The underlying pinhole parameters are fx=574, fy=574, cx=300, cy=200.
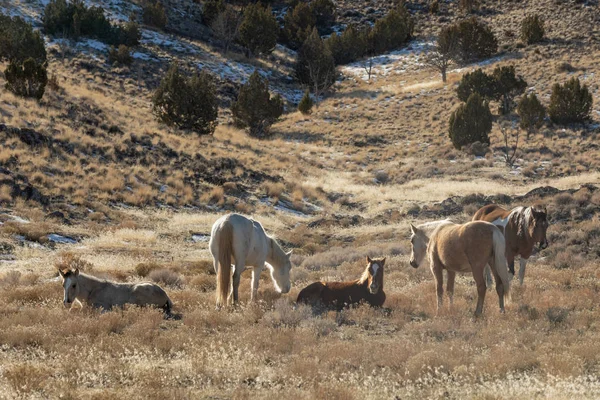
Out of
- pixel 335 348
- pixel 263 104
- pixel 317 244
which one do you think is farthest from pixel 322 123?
pixel 335 348

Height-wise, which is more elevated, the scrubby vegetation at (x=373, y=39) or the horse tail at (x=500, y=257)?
the scrubby vegetation at (x=373, y=39)

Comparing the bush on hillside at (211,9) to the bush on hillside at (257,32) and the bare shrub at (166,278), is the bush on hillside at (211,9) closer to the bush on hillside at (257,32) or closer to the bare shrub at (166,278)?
the bush on hillside at (257,32)

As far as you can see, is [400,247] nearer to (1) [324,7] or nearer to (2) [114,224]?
(2) [114,224]

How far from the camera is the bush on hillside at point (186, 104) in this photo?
46969mm

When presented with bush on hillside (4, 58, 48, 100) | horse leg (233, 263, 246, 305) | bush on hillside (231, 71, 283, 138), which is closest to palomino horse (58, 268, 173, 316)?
horse leg (233, 263, 246, 305)

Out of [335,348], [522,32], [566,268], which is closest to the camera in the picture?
[335,348]

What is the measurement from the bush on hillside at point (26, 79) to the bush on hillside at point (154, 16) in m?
46.4

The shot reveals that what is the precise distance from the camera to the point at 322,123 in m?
61.8

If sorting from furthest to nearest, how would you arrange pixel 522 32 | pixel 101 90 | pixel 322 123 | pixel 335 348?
pixel 522 32, pixel 322 123, pixel 101 90, pixel 335 348

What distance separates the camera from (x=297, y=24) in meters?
93.8

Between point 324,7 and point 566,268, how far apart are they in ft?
294

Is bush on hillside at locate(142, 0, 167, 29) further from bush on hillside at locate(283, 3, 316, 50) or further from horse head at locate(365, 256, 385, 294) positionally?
horse head at locate(365, 256, 385, 294)

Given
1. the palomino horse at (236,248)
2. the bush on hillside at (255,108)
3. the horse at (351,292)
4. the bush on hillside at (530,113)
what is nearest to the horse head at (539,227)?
the horse at (351,292)

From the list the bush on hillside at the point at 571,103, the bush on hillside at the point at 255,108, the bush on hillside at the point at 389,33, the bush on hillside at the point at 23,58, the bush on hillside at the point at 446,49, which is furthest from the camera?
the bush on hillside at the point at 389,33
